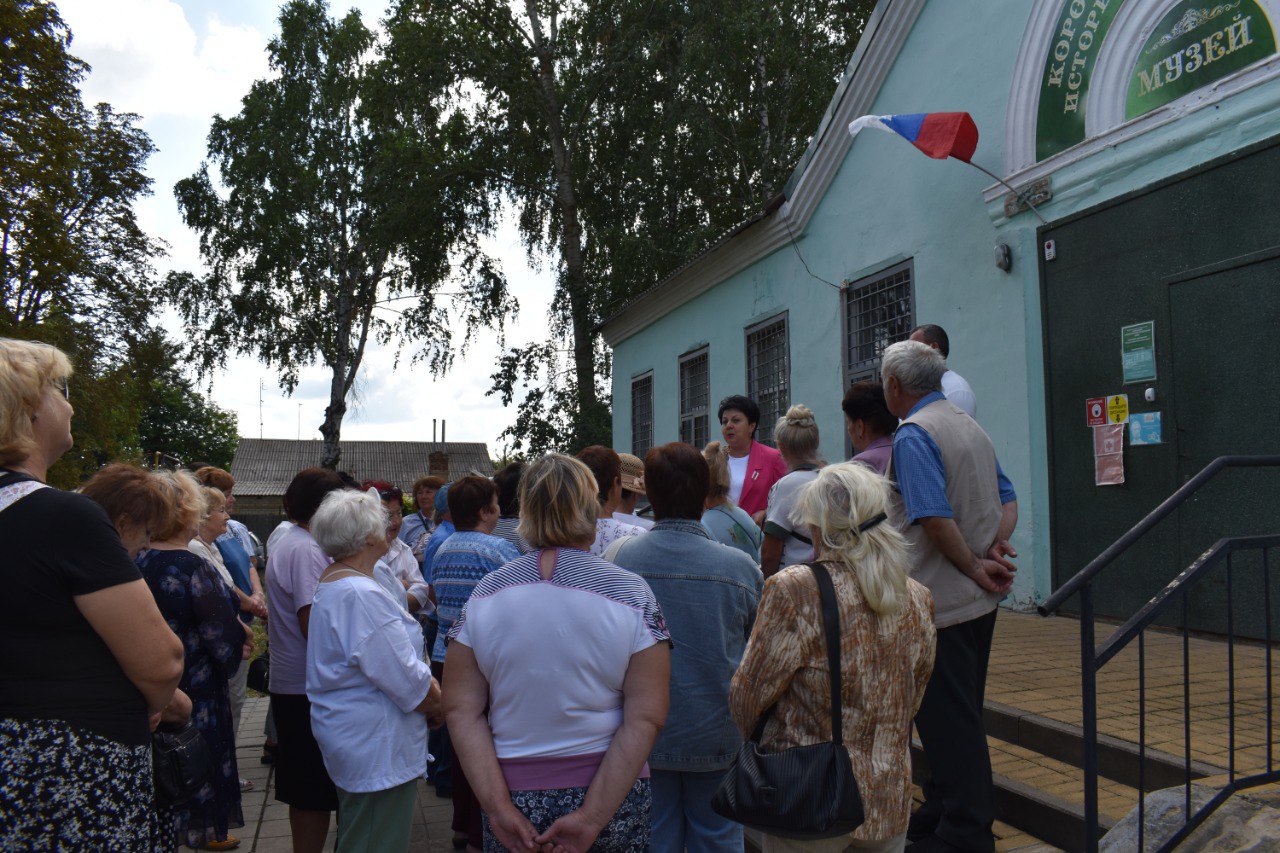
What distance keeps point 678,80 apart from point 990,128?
12.0 metres

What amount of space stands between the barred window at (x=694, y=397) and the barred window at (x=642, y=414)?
5.09 ft

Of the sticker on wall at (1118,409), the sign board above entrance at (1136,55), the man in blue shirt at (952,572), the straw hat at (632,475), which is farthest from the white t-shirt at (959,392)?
the sign board above entrance at (1136,55)

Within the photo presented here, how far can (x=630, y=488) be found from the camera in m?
4.68

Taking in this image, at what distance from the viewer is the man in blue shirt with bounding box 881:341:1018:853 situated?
10.7 feet

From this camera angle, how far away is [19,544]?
A: 2088 mm

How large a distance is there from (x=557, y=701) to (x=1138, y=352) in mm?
5356

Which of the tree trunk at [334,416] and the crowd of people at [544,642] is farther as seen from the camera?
the tree trunk at [334,416]

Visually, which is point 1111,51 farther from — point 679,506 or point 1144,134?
point 679,506

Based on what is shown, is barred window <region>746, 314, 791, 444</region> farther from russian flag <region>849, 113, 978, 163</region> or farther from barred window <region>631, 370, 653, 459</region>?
barred window <region>631, 370, 653, 459</region>

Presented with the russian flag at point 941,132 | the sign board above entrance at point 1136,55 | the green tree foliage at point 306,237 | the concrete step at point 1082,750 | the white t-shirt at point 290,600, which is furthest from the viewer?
the green tree foliage at point 306,237

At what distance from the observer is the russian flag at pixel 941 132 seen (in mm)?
7652

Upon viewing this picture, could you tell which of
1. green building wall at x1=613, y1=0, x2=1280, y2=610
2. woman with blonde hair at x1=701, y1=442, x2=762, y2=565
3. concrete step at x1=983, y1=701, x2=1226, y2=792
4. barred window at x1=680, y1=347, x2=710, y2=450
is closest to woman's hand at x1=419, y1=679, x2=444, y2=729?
woman with blonde hair at x1=701, y1=442, x2=762, y2=565

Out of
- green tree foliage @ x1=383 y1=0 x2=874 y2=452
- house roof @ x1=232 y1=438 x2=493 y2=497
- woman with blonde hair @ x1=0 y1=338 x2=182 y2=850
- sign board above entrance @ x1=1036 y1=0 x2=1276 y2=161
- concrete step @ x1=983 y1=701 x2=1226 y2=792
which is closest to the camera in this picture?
woman with blonde hair @ x1=0 y1=338 x2=182 y2=850

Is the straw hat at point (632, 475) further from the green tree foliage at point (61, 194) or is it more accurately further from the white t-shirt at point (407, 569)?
the green tree foliage at point (61, 194)
